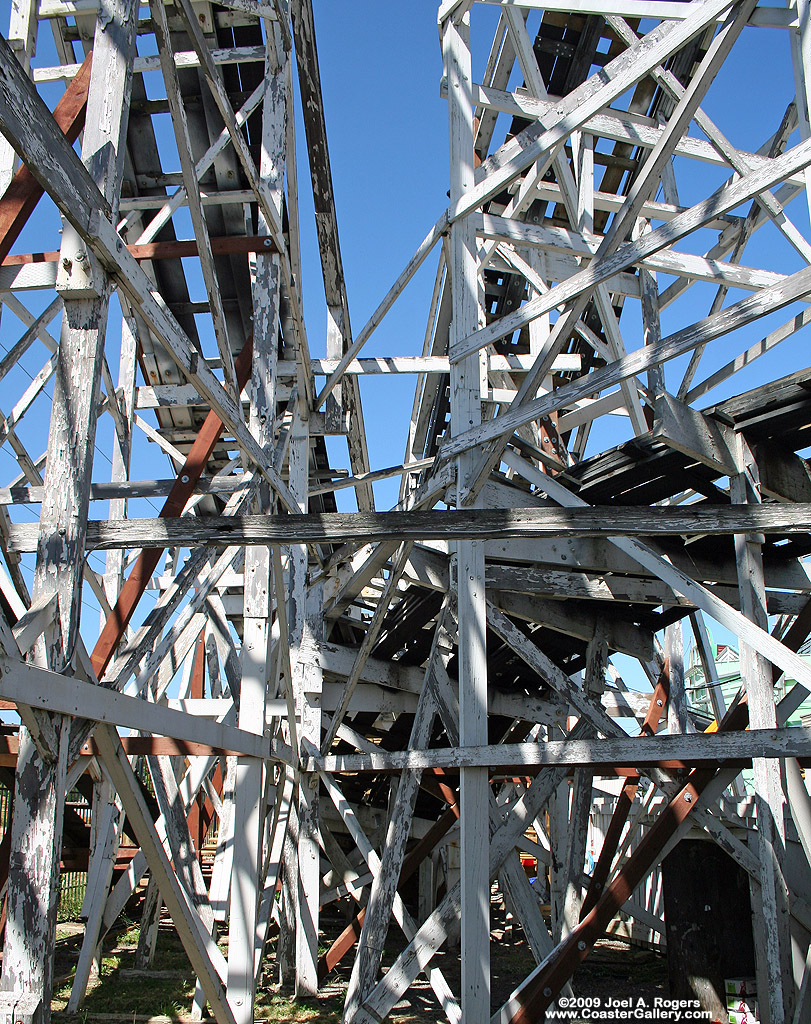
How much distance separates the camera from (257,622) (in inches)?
196

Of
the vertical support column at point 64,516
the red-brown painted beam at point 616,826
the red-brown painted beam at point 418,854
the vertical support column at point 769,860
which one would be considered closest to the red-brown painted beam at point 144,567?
the vertical support column at point 64,516

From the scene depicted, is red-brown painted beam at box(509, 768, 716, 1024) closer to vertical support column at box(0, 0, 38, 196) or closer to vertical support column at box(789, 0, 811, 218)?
vertical support column at box(789, 0, 811, 218)

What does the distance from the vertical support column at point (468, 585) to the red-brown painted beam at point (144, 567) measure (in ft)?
5.05

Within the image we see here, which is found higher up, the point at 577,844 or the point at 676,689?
the point at 676,689

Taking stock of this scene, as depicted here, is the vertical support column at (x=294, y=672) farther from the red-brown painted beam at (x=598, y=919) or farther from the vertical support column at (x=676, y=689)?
the vertical support column at (x=676, y=689)

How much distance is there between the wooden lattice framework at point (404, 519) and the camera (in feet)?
9.18

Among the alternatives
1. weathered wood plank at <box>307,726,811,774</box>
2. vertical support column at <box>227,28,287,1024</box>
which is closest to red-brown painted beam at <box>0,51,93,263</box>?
vertical support column at <box>227,28,287,1024</box>

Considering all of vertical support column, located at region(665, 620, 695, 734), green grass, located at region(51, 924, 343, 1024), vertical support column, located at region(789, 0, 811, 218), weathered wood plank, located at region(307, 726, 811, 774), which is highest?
vertical support column, located at region(789, 0, 811, 218)

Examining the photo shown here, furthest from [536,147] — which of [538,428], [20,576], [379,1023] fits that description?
[379,1023]

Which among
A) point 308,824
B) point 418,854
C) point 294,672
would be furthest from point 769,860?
point 294,672

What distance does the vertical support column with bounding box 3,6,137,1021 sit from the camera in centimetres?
234

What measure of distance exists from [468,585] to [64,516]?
8.85 ft

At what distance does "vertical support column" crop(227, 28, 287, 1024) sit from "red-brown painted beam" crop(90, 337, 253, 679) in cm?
56

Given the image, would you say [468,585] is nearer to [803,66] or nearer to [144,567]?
[144,567]
